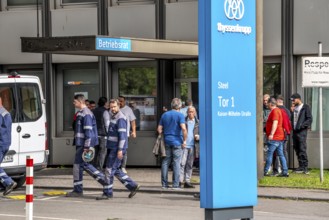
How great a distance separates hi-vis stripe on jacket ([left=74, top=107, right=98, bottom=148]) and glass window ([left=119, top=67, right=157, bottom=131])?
775cm

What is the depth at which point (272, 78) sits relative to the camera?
23.4 m

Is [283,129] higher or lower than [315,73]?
lower

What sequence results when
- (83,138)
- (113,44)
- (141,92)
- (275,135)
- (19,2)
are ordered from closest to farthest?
(83,138), (113,44), (275,135), (141,92), (19,2)

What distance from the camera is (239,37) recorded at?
9.82m

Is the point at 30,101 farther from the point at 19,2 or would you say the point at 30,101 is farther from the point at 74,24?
the point at 19,2

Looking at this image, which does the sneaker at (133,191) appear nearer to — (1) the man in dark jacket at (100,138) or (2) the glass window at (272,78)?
(1) the man in dark jacket at (100,138)

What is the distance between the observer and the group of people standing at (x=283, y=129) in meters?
20.8

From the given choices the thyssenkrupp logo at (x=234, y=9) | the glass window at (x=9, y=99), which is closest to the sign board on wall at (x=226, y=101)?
the thyssenkrupp logo at (x=234, y=9)

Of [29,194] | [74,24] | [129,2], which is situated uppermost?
[129,2]

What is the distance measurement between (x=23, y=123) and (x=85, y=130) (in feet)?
8.45

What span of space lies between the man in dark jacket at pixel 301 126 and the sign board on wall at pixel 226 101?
38.1ft

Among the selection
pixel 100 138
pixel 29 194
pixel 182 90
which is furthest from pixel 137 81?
pixel 29 194

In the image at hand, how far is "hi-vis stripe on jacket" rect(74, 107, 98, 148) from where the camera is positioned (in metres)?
17.0

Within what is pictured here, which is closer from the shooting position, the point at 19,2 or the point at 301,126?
the point at 301,126
